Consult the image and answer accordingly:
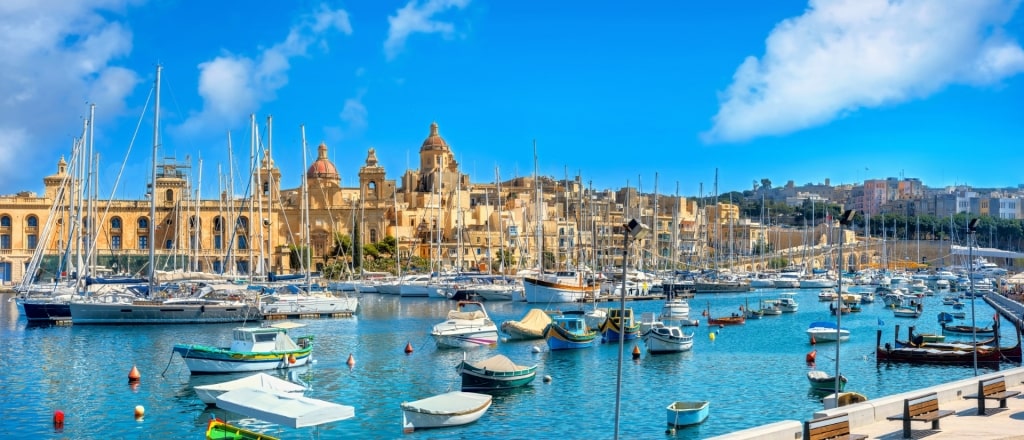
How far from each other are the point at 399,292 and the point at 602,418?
48768 millimetres

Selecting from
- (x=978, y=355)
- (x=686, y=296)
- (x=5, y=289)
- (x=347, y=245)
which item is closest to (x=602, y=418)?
(x=978, y=355)

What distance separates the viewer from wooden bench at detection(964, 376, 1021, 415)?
1524 cm

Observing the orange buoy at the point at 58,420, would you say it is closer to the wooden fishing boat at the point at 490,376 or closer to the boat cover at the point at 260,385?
the boat cover at the point at 260,385

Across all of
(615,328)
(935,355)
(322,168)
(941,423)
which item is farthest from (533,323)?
(322,168)

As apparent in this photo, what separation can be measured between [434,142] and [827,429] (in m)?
112

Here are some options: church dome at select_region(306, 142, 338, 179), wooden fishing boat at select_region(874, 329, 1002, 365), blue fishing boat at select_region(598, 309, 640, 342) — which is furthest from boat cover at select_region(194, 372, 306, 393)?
church dome at select_region(306, 142, 338, 179)

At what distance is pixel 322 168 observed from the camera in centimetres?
11150

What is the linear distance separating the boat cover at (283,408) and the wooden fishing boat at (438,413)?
250 cm

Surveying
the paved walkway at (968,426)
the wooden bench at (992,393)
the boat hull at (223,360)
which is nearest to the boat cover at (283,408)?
the boat hull at (223,360)

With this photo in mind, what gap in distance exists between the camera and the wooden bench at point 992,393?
1524cm

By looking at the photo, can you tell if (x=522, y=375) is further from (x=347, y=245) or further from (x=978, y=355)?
(x=347, y=245)

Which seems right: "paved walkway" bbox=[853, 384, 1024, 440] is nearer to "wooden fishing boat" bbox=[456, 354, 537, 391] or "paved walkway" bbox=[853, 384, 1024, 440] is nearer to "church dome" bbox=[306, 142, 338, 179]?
"wooden fishing boat" bbox=[456, 354, 537, 391]

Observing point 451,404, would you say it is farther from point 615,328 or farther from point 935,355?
point 935,355

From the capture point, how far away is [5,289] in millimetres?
73188
